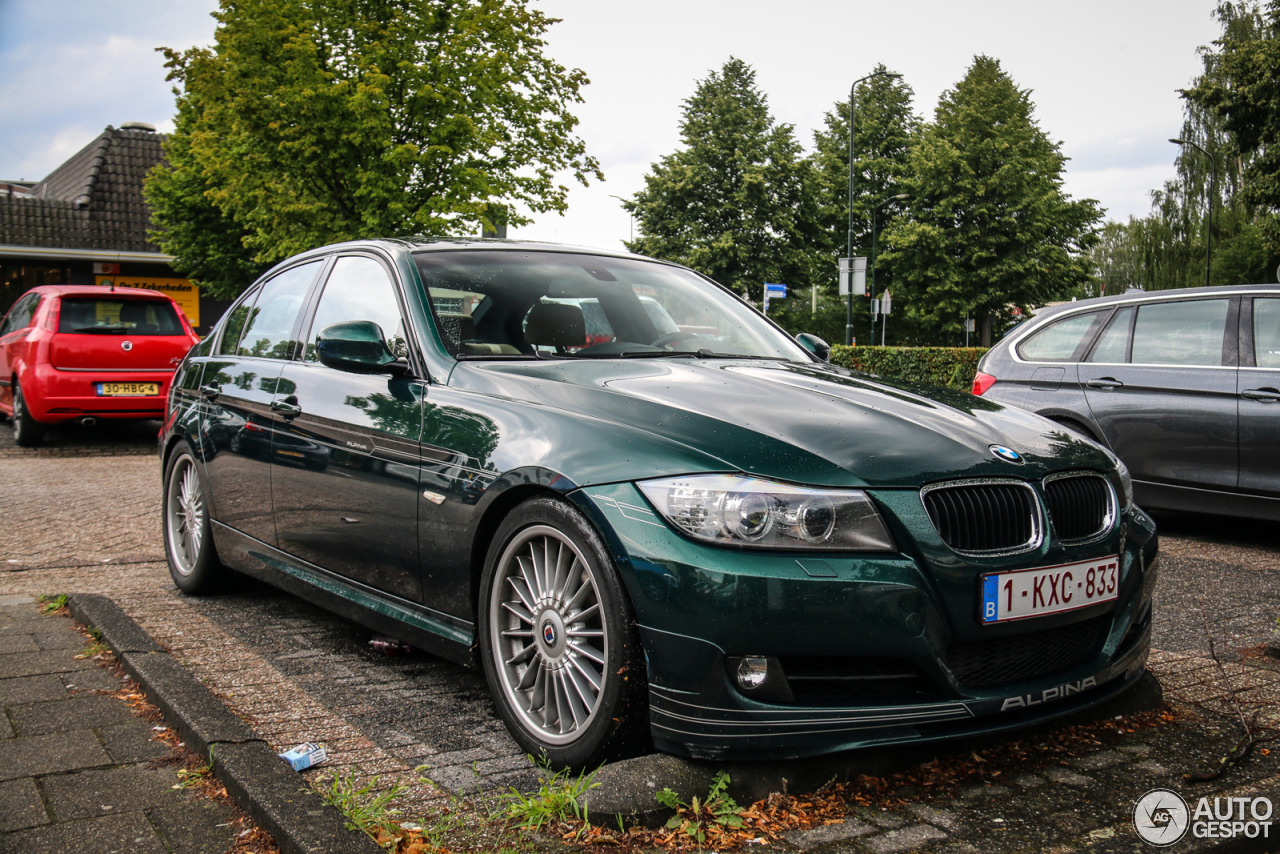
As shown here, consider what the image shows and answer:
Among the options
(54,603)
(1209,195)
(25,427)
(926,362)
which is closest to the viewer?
(54,603)

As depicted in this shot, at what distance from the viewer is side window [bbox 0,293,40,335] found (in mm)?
12984

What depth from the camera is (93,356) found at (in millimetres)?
12266

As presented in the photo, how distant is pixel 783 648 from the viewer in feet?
8.37

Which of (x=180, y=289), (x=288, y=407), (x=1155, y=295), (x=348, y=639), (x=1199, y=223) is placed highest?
(x=1199, y=223)

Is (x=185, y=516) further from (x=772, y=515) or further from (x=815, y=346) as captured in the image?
(x=772, y=515)

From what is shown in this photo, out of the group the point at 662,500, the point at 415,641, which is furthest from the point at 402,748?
the point at 662,500

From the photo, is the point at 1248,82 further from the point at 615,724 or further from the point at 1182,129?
the point at 615,724

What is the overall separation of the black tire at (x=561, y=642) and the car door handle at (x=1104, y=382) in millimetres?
5321

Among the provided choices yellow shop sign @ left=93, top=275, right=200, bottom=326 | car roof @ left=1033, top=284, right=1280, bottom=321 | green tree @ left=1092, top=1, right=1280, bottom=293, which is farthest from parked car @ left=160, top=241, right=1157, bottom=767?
green tree @ left=1092, top=1, right=1280, bottom=293

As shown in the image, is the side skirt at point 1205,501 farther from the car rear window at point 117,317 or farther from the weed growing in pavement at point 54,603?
the car rear window at point 117,317

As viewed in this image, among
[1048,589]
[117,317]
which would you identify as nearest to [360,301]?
[1048,589]

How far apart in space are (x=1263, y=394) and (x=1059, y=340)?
1.48m

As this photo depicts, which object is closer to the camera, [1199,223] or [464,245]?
[464,245]

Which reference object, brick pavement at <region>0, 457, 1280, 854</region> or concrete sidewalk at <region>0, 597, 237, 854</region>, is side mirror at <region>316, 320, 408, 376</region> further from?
concrete sidewalk at <region>0, 597, 237, 854</region>
